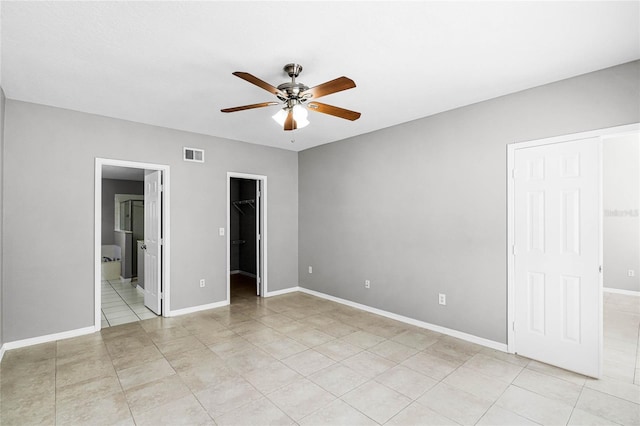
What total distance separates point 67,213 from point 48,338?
1.48m

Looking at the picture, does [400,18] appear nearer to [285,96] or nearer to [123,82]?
[285,96]

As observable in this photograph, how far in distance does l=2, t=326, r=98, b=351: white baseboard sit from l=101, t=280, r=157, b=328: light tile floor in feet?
0.95

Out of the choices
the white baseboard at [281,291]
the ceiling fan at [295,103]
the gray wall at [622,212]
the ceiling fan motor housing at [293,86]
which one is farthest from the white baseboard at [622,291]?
the ceiling fan motor housing at [293,86]

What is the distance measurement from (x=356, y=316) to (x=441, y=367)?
5.54ft

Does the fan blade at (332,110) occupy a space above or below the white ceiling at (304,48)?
below

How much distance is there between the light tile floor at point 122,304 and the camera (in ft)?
14.5

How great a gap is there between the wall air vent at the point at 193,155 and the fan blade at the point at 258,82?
2.68 m

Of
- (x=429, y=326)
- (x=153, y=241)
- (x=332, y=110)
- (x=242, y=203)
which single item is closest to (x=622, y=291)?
(x=429, y=326)

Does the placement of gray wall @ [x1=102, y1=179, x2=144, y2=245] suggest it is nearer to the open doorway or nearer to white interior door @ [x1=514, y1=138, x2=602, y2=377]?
the open doorway

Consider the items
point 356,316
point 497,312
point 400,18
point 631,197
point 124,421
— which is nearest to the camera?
point 400,18

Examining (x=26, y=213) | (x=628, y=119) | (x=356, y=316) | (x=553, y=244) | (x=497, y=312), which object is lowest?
(x=356, y=316)

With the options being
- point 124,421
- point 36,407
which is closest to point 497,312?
point 124,421

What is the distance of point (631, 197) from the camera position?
5.69m

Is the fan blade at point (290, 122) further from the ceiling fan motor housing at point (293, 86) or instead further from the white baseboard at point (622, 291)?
the white baseboard at point (622, 291)
